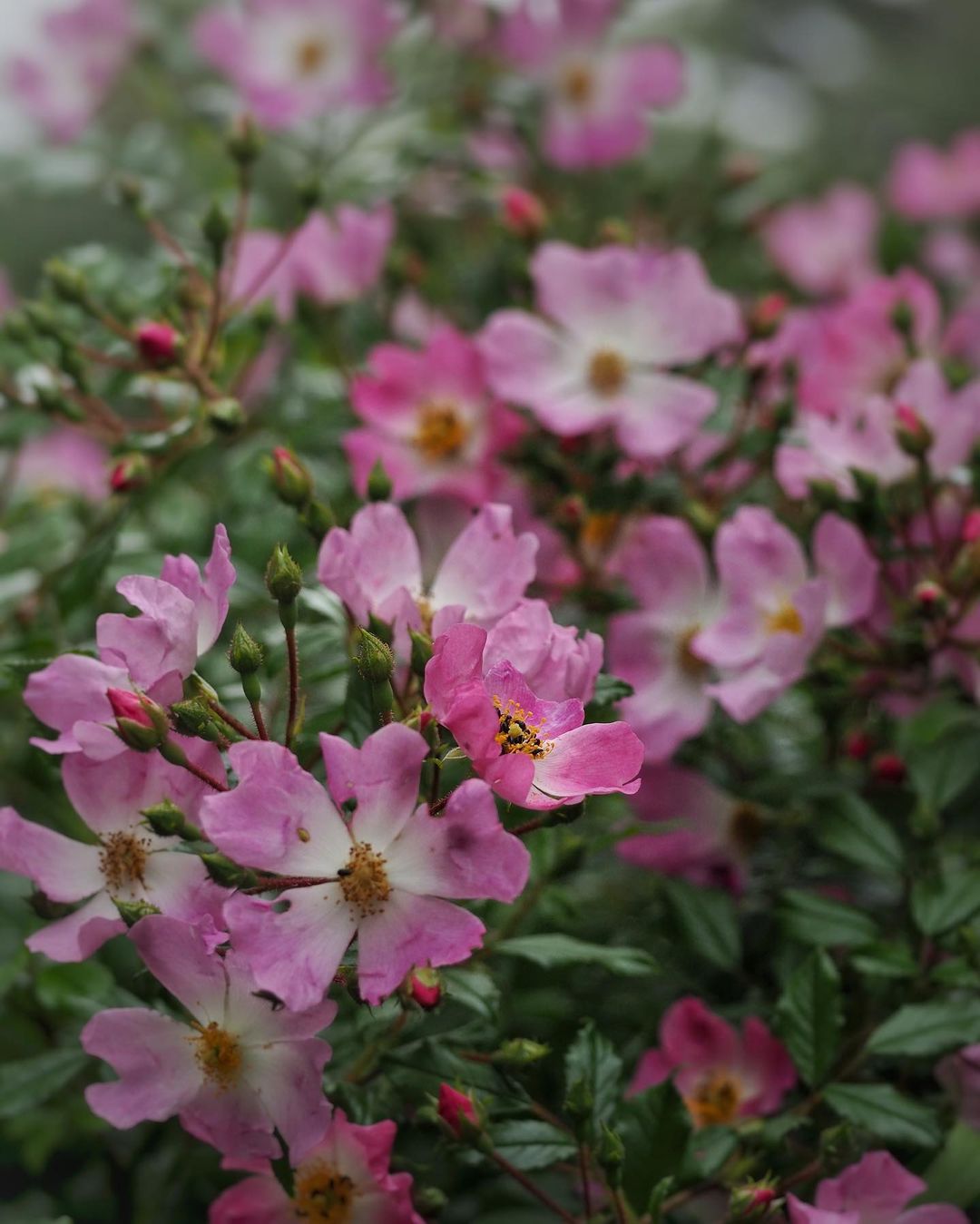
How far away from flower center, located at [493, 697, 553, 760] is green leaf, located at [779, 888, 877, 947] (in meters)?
0.28

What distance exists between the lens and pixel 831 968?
686 millimetres

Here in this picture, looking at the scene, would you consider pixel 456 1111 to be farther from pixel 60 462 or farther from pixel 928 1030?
pixel 60 462

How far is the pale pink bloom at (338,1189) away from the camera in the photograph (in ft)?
1.87

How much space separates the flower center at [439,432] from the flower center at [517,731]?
0.37 m

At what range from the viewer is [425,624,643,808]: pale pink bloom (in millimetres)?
509

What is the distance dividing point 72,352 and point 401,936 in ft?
1.58

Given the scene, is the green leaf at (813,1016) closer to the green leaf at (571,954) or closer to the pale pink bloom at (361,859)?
the green leaf at (571,954)

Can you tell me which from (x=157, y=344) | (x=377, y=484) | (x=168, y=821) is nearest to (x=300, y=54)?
(x=157, y=344)

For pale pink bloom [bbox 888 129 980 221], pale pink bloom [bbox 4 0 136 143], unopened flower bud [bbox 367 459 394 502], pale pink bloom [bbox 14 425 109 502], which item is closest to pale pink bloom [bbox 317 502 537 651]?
unopened flower bud [bbox 367 459 394 502]

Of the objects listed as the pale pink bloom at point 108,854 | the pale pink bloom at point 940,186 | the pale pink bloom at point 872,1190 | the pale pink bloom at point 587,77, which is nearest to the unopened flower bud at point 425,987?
the pale pink bloom at point 108,854

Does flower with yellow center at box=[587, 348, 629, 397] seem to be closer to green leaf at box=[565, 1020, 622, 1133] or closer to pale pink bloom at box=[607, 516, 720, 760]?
pale pink bloom at box=[607, 516, 720, 760]

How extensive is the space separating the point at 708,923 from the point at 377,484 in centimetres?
33

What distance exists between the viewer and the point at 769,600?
82 centimetres

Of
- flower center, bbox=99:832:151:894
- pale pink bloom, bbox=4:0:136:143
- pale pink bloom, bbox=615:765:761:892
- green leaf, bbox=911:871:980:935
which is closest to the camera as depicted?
flower center, bbox=99:832:151:894
